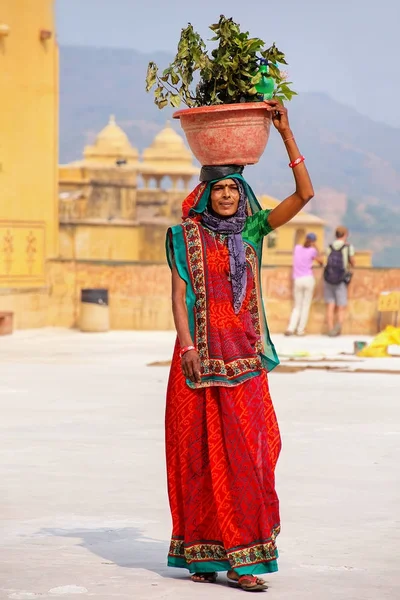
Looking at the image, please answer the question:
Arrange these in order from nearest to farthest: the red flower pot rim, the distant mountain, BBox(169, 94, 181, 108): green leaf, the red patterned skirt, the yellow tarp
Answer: the red patterned skirt, the red flower pot rim, BBox(169, 94, 181, 108): green leaf, the yellow tarp, the distant mountain

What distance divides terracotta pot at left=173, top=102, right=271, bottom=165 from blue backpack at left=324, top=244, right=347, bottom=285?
15368 millimetres

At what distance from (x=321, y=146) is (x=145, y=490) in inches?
4927

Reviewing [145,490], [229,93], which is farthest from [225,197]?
[145,490]

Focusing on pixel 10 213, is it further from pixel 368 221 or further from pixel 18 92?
pixel 368 221

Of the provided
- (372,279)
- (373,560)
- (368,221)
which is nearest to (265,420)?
(373,560)

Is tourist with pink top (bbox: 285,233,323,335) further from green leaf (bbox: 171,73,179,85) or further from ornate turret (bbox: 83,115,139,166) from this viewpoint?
ornate turret (bbox: 83,115,139,166)

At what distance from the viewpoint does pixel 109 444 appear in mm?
9820

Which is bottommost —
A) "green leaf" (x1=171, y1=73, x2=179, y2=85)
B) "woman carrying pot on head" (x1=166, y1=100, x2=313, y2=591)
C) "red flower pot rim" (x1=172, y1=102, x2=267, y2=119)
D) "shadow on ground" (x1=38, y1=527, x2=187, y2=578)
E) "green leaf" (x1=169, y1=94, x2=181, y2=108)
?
"shadow on ground" (x1=38, y1=527, x2=187, y2=578)

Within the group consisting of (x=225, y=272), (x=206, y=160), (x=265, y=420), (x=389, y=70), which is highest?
(x=389, y=70)

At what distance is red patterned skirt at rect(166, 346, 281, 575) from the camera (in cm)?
584

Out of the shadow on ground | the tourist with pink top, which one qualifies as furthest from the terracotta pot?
the tourist with pink top

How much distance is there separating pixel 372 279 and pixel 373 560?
16.1 metres

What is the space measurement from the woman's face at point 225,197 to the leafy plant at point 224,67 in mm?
396

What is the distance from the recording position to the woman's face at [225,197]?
611 centimetres
